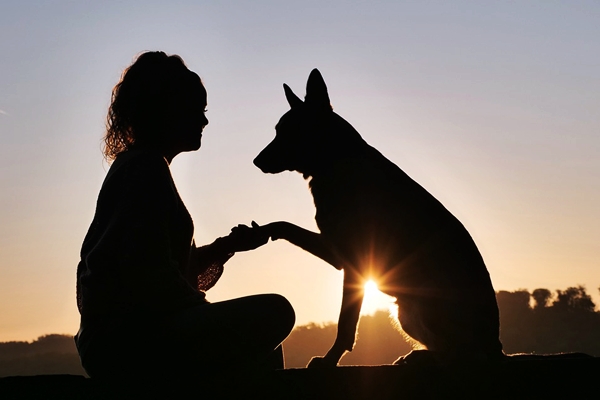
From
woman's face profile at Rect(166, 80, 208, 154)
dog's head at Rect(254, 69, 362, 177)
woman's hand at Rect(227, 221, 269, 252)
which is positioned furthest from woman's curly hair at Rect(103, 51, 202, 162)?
dog's head at Rect(254, 69, 362, 177)

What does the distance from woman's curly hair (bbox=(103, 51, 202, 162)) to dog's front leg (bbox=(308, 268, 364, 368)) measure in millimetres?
1771

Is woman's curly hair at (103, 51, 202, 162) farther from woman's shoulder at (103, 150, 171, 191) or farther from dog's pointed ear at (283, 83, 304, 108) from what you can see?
dog's pointed ear at (283, 83, 304, 108)

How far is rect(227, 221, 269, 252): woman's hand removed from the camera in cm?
429

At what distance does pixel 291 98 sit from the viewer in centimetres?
570

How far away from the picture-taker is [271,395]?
3.00 metres

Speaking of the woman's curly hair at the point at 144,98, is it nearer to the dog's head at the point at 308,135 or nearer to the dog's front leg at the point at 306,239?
the dog's front leg at the point at 306,239

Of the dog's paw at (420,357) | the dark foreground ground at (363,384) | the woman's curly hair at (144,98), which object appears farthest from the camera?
the dog's paw at (420,357)

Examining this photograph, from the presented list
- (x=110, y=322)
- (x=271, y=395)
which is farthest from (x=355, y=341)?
(x=110, y=322)

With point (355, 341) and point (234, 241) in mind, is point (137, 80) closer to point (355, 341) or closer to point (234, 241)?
point (234, 241)

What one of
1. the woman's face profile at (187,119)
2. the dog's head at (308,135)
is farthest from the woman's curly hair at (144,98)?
the dog's head at (308,135)

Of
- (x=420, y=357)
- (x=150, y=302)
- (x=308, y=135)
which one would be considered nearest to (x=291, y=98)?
(x=308, y=135)

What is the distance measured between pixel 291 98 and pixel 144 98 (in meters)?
2.19

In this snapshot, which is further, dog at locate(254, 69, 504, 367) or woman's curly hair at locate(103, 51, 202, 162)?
dog at locate(254, 69, 504, 367)

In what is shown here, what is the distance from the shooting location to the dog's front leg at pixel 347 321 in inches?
177
